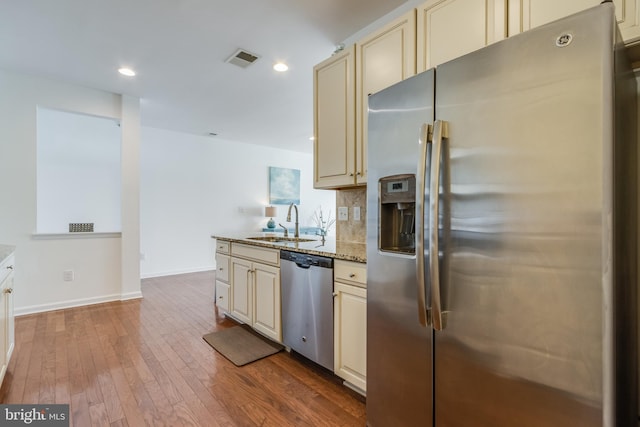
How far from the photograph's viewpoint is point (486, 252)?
1.04m

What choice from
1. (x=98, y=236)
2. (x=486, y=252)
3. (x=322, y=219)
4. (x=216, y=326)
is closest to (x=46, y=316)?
(x=98, y=236)

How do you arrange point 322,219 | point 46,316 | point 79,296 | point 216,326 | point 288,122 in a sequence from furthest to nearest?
1. point 322,219
2. point 288,122
3. point 79,296
4. point 46,316
5. point 216,326

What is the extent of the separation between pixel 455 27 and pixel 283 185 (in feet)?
19.0

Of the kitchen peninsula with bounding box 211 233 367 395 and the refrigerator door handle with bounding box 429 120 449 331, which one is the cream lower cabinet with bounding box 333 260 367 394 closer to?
the kitchen peninsula with bounding box 211 233 367 395

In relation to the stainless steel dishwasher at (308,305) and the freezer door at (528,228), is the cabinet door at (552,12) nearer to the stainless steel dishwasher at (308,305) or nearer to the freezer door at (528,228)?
the freezer door at (528,228)

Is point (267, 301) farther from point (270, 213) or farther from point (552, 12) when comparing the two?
point (270, 213)

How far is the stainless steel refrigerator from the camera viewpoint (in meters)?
0.85

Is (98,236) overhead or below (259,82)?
below

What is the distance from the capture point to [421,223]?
1.19 metres

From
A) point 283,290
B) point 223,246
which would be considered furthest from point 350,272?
point 223,246

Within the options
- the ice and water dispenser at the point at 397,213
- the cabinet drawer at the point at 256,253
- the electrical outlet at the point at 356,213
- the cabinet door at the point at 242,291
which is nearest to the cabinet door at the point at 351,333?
the ice and water dispenser at the point at 397,213

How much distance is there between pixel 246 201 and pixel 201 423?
522 centimetres

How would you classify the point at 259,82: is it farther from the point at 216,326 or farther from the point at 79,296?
the point at 79,296

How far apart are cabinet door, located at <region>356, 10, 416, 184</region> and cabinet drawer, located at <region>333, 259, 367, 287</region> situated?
62 centimetres
